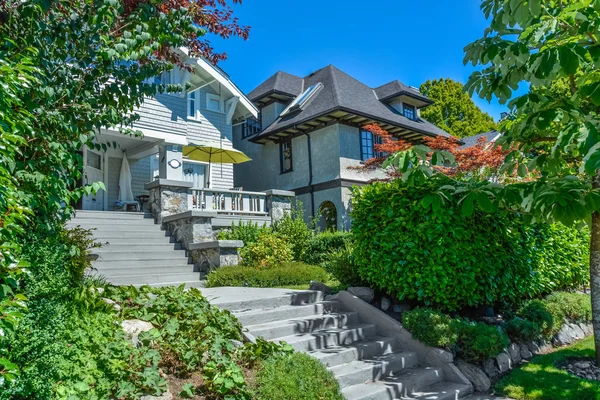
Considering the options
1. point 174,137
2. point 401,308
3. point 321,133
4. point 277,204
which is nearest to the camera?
point 401,308

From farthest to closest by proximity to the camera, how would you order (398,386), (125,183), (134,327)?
(125,183), (398,386), (134,327)

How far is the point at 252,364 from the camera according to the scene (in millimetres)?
4496

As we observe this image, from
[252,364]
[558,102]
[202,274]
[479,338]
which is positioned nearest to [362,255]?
[479,338]

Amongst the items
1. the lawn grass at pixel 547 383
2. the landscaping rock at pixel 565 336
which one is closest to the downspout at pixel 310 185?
the landscaping rock at pixel 565 336

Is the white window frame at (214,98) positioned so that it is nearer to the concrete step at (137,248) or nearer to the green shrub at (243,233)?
the green shrub at (243,233)

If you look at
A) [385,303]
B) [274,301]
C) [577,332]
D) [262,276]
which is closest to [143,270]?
[262,276]

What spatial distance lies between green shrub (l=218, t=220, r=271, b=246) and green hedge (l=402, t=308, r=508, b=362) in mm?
5938

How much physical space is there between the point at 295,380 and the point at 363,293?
3.06 metres

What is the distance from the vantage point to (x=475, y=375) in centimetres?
554

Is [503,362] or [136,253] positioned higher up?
[136,253]

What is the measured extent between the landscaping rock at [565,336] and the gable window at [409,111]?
14924 millimetres

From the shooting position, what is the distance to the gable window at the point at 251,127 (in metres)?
21.7

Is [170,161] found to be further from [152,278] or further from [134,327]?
[134,327]

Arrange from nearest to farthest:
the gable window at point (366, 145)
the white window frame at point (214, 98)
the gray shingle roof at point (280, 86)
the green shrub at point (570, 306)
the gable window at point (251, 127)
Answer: the green shrub at point (570, 306)
the white window frame at point (214, 98)
the gable window at point (366, 145)
the gray shingle roof at point (280, 86)
the gable window at point (251, 127)
